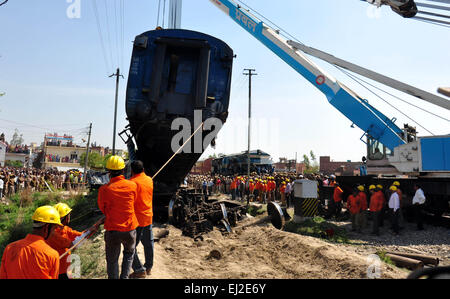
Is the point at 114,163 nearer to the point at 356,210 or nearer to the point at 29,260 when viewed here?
the point at 29,260

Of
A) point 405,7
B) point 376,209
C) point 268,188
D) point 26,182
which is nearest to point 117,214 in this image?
point 376,209

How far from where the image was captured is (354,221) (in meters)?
10.3

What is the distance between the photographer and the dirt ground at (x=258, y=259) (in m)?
5.00

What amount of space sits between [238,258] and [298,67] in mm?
9629

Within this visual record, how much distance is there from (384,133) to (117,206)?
407 inches

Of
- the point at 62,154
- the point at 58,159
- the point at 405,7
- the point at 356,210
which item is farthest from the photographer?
the point at 62,154

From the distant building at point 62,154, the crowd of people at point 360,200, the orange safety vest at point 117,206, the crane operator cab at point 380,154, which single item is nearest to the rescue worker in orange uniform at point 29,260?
the orange safety vest at point 117,206

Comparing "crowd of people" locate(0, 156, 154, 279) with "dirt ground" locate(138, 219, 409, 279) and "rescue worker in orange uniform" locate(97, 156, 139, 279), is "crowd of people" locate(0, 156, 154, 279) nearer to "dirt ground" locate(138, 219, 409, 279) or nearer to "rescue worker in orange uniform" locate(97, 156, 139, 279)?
"rescue worker in orange uniform" locate(97, 156, 139, 279)

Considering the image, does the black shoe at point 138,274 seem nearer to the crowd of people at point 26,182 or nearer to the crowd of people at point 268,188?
the crowd of people at point 268,188

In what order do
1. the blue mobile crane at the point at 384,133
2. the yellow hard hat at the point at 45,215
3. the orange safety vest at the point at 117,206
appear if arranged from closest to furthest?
the yellow hard hat at the point at 45,215
the orange safety vest at the point at 117,206
the blue mobile crane at the point at 384,133

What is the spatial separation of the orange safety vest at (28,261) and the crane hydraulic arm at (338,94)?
11158 millimetres

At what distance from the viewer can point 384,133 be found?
1084 cm
